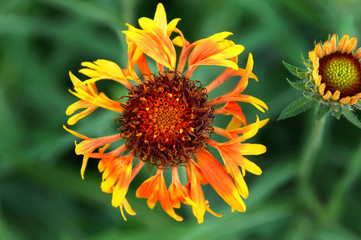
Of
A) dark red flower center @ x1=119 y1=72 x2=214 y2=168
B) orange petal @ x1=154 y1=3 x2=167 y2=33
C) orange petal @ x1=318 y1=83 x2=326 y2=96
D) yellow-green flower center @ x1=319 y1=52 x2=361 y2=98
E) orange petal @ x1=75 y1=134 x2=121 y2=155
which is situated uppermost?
orange petal @ x1=154 y1=3 x2=167 y2=33

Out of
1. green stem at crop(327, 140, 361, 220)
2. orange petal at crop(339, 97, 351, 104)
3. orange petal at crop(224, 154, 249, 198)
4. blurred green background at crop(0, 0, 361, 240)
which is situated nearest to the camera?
orange petal at crop(339, 97, 351, 104)

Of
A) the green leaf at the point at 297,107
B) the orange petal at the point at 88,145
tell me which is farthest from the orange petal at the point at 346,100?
the orange petal at the point at 88,145

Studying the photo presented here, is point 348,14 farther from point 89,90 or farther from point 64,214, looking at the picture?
point 64,214

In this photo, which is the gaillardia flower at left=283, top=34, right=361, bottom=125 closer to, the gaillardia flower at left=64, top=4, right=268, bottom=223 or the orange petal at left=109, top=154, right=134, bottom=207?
the gaillardia flower at left=64, top=4, right=268, bottom=223

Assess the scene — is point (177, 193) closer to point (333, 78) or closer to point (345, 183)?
point (333, 78)

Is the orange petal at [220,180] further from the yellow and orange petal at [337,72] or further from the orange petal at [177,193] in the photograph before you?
the yellow and orange petal at [337,72]

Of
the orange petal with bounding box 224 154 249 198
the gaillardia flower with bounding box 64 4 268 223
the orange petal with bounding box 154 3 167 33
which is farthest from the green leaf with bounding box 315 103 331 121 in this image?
the orange petal with bounding box 154 3 167 33
